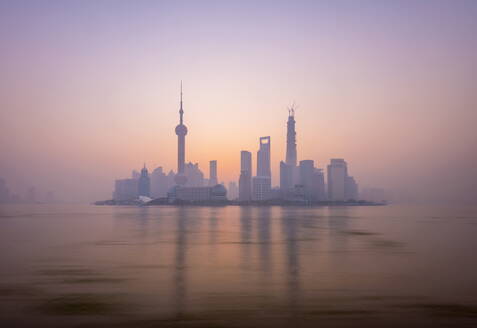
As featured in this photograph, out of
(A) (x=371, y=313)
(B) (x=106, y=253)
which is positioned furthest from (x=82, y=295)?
(B) (x=106, y=253)

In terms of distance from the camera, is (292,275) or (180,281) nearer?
(180,281)

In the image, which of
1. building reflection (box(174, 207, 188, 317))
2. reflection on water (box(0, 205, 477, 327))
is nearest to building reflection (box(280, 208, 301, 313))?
reflection on water (box(0, 205, 477, 327))

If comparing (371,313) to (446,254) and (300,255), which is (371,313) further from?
(446,254)

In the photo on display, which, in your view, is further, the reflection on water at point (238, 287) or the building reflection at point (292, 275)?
the building reflection at point (292, 275)

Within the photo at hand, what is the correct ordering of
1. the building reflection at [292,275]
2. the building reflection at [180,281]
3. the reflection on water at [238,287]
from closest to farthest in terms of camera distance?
the reflection on water at [238,287]
the building reflection at [180,281]
the building reflection at [292,275]

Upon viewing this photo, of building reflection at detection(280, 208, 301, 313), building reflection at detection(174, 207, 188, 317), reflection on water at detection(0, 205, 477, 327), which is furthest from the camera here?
building reflection at detection(280, 208, 301, 313)

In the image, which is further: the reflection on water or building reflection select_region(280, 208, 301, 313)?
building reflection select_region(280, 208, 301, 313)

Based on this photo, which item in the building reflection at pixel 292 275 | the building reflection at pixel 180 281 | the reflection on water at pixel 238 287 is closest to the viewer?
the reflection on water at pixel 238 287

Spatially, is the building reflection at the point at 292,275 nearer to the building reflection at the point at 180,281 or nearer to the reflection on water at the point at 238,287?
Result: the reflection on water at the point at 238,287

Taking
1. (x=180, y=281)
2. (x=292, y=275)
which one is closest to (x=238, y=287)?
(x=180, y=281)

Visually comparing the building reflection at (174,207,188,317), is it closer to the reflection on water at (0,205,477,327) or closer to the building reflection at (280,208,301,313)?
the reflection on water at (0,205,477,327)

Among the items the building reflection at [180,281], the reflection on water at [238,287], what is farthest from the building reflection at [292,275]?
the building reflection at [180,281]

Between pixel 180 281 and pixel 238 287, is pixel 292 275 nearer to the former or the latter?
pixel 238 287
